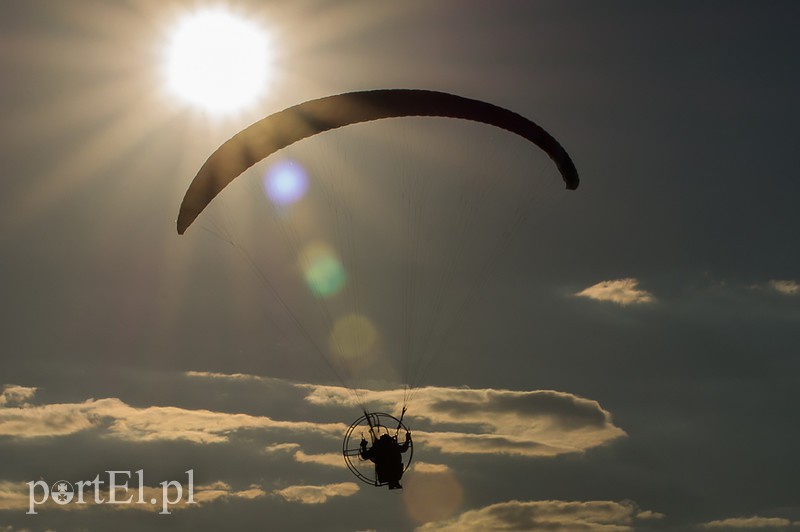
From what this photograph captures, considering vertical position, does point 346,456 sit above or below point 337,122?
below

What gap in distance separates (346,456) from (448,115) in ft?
35.2

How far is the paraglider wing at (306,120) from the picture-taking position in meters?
33.8

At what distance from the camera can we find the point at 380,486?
32.6 meters

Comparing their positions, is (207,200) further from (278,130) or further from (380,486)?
(380,486)

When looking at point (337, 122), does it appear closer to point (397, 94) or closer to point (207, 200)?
point (397, 94)

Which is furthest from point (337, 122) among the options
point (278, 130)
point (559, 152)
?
point (559, 152)

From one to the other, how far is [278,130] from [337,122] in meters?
1.77

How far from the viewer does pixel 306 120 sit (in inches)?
1324

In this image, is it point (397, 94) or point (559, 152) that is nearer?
point (397, 94)

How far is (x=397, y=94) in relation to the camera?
3419 centimetres

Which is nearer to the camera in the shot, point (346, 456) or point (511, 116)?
point (346, 456)

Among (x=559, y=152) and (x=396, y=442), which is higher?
(x=559, y=152)

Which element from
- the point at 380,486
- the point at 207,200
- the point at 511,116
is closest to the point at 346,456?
the point at 380,486

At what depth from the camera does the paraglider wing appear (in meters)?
33.8
